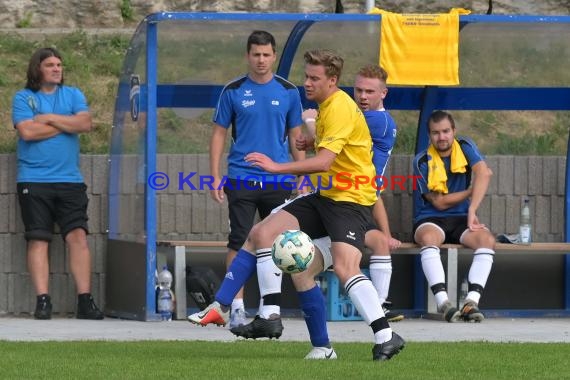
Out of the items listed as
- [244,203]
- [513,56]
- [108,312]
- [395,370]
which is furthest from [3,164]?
[395,370]

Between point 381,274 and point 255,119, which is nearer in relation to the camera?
point 255,119

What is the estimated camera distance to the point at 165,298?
12617 mm

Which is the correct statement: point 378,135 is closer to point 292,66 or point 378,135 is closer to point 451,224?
point 451,224

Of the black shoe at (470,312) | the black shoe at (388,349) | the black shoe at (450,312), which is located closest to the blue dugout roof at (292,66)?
the black shoe at (470,312)

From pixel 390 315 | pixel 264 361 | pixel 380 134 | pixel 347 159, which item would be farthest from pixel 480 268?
pixel 264 361

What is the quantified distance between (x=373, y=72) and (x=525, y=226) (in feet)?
7.84

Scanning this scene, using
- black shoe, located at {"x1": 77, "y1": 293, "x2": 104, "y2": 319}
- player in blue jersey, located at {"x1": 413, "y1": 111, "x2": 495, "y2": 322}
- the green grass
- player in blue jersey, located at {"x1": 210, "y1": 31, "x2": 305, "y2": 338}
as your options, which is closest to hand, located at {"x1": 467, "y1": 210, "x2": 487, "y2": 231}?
player in blue jersey, located at {"x1": 413, "y1": 111, "x2": 495, "y2": 322}

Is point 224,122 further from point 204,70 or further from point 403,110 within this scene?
point 403,110

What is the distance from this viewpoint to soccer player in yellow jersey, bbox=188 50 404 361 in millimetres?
9453

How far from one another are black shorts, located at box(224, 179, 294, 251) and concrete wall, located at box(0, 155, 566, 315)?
72.0 inches

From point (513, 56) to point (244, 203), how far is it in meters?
3.09

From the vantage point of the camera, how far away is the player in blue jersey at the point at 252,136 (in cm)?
1175

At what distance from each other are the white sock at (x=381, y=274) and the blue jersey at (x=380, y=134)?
30.9 inches

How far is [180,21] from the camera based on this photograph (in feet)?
41.0
